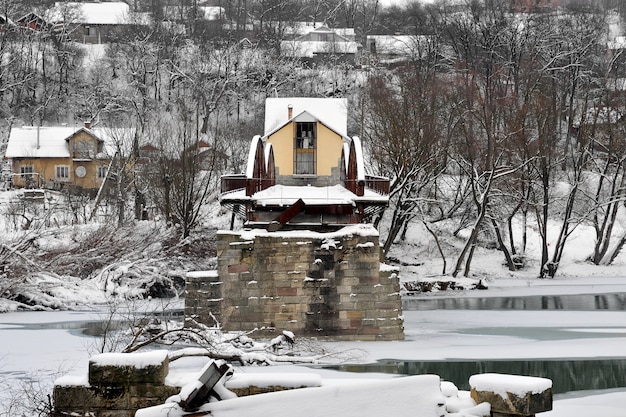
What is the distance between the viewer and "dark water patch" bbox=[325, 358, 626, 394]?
620 inches

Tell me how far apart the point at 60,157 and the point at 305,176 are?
71.7 feet

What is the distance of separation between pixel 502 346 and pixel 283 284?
5.39 meters

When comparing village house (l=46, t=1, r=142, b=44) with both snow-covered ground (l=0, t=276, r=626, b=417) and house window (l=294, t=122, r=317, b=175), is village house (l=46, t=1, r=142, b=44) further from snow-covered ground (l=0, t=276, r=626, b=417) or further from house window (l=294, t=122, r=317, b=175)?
snow-covered ground (l=0, t=276, r=626, b=417)

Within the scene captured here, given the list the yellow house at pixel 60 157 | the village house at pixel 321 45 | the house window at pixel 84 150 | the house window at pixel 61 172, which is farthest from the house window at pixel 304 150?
the village house at pixel 321 45

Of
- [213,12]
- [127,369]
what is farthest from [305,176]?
[213,12]

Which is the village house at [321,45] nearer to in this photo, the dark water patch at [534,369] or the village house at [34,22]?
the village house at [34,22]

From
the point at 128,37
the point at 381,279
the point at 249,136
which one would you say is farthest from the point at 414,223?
the point at 128,37

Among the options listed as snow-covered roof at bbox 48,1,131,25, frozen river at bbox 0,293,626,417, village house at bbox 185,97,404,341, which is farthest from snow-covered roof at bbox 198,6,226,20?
village house at bbox 185,97,404,341

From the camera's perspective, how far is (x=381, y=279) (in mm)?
21859

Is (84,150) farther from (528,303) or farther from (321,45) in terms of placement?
(528,303)

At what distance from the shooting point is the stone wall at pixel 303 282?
2178cm

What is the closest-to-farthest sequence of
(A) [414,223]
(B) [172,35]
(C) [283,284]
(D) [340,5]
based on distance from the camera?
(C) [283,284] < (A) [414,223] < (B) [172,35] < (D) [340,5]

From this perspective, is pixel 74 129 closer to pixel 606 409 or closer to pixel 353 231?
pixel 353 231

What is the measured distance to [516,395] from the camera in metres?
6.73
